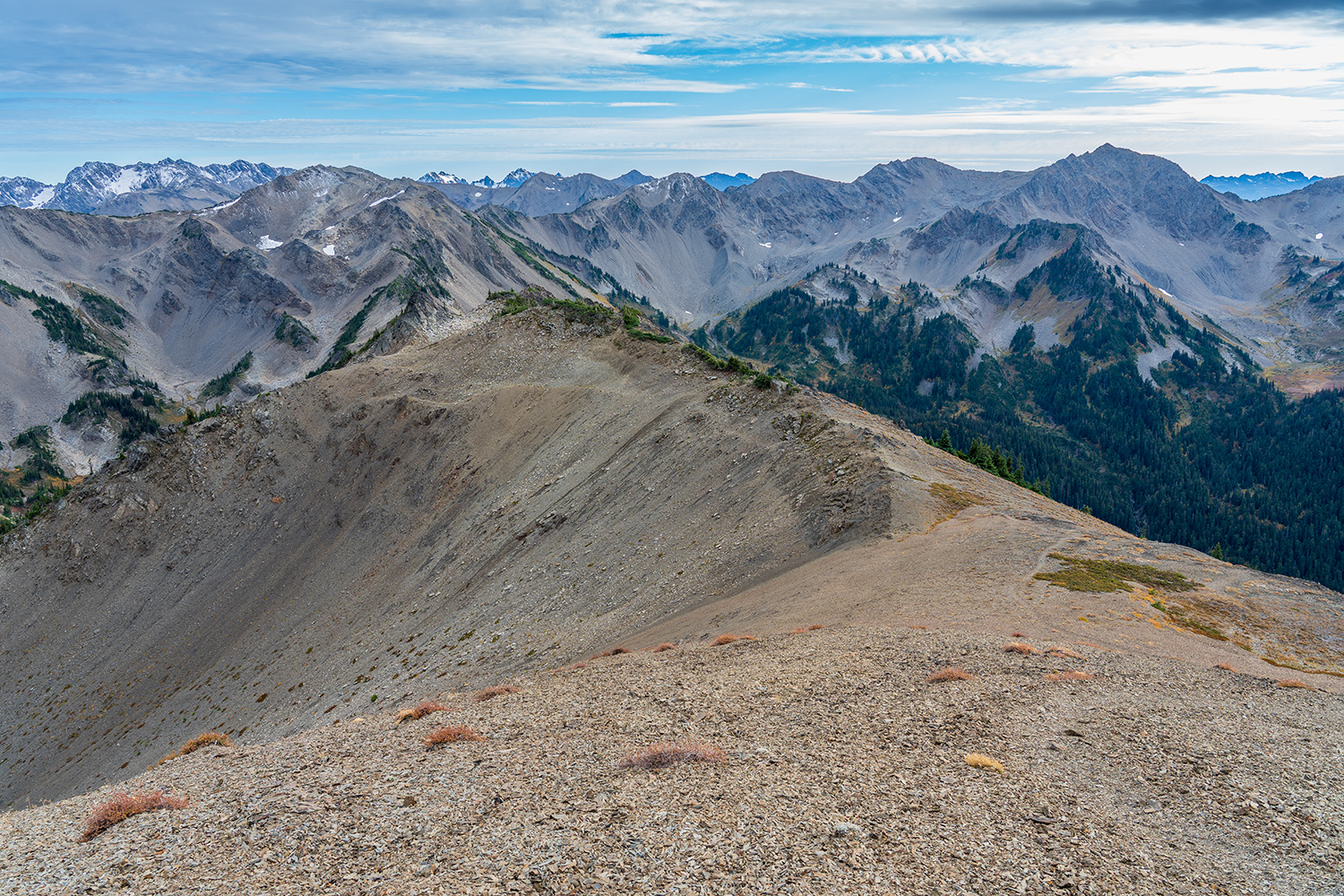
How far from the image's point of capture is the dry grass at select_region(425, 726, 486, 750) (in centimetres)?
1825

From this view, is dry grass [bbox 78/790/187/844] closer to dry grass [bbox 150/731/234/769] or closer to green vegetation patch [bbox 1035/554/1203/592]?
dry grass [bbox 150/731/234/769]

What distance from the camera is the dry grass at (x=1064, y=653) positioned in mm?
22625

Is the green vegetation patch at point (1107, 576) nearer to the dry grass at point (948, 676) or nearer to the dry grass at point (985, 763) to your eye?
the dry grass at point (948, 676)

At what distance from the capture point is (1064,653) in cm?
2295

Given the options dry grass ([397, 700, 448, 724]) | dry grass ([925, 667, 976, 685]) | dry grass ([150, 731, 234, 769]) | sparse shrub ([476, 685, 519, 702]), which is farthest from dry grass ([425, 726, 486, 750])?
dry grass ([925, 667, 976, 685])

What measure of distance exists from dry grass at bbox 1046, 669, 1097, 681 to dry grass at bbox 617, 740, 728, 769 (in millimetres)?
11801

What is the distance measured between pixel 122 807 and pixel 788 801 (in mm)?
15272

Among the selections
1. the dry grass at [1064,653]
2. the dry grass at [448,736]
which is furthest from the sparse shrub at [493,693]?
the dry grass at [1064,653]

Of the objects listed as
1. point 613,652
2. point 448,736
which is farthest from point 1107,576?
point 448,736

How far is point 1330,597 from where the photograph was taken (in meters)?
29.6

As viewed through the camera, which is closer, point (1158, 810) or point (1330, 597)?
point (1158, 810)

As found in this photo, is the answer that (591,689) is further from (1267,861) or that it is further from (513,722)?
(1267,861)

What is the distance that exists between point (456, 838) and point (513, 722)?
7.01 m

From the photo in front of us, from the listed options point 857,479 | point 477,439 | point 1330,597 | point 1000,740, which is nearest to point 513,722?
point 1000,740
